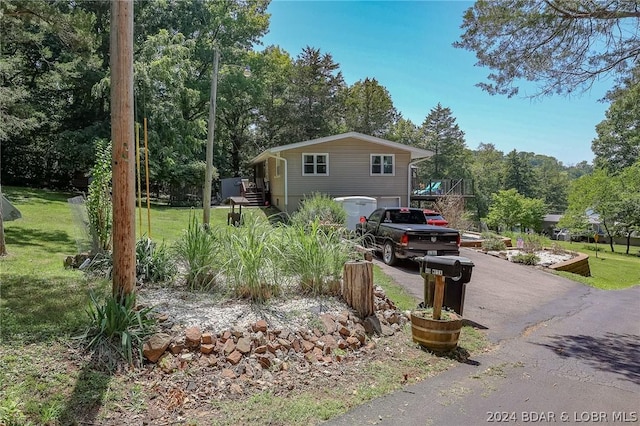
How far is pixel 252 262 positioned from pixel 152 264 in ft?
5.57

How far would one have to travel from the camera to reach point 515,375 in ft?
13.9

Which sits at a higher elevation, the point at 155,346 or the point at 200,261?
the point at 200,261

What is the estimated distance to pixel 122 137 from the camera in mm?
Answer: 3865

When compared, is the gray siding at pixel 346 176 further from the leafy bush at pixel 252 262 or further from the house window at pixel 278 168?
the leafy bush at pixel 252 262

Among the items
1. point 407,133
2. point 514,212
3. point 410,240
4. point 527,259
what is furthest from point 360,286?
point 407,133

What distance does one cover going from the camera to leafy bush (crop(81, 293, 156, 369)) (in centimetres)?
354

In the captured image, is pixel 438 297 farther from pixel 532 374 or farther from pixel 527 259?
pixel 527 259

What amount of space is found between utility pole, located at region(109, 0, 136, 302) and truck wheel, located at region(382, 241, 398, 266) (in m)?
7.12

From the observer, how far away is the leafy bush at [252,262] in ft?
16.0

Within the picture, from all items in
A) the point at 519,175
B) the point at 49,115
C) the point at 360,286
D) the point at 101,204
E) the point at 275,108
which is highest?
the point at 275,108

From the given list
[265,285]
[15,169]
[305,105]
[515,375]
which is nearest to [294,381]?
[265,285]

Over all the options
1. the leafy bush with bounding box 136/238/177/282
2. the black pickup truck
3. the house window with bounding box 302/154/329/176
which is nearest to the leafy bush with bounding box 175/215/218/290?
the leafy bush with bounding box 136/238/177/282

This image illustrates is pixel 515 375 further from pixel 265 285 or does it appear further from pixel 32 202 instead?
pixel 32 202

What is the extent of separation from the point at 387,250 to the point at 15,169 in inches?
866
